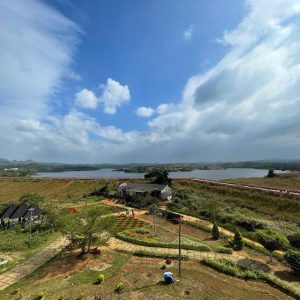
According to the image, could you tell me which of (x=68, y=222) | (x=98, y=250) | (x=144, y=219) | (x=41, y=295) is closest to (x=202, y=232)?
(x=144, y=219)

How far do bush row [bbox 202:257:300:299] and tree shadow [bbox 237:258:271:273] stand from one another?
0.87 metres

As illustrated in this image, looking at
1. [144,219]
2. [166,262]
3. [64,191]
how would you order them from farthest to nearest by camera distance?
[64,191] < [144,219] < [166,262]

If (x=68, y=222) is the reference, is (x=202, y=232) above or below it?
below

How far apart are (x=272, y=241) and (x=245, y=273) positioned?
9465mm

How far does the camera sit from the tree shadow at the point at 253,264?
2489 centimetres

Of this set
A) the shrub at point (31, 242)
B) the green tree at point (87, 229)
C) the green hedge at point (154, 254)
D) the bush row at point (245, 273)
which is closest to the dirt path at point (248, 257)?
the green hedge at point (154, 254)

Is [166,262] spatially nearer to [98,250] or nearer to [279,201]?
[98,250]

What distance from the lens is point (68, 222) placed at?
32.8 meters

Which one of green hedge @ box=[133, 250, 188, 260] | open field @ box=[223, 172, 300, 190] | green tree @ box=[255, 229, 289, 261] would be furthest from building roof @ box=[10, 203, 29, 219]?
open field @ box=[223, 172, 300, 190]

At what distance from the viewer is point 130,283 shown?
21844 mm

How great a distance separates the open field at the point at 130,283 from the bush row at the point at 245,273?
57 centimetres

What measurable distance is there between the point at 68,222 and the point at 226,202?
39198mm

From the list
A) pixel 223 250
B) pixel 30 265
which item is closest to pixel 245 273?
pixel 223 250

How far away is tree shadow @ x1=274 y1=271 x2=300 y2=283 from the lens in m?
23.1
